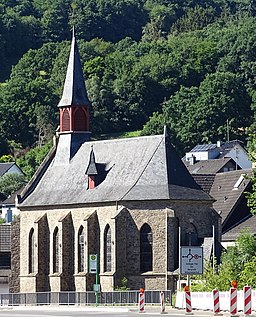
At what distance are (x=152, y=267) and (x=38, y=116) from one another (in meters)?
91.3

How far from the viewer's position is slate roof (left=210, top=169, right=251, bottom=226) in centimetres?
10594

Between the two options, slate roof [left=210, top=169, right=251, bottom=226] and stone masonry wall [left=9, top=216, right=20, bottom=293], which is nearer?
slate roof [left=210, top=169, right=251, bottom=226]

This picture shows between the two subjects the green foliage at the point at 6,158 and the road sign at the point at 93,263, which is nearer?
the road sign at the point at 93,263

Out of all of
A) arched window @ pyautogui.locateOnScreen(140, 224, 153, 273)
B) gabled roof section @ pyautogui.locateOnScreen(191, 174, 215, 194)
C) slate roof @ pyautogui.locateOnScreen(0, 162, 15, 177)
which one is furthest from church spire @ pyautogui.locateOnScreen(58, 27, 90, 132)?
slate roof @ pyautogui.locateOnScreen(0, 162, 15, 177)

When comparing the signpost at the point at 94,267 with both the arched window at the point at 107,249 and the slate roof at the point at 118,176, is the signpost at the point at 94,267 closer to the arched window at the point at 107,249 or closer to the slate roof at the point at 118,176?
the arched window at the point at 107,249

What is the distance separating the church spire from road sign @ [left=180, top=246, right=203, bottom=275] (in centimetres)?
3479

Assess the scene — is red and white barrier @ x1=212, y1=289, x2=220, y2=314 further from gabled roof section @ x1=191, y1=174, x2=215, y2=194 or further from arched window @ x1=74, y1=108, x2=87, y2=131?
gabled roof section @ x1=191, y1=174, x2=215, y2=194

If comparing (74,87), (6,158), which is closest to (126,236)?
(74,87)

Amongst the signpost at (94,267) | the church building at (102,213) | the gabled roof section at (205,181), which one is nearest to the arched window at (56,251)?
the church building at (102,213)

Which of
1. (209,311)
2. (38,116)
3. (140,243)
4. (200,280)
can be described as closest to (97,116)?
(38,116)

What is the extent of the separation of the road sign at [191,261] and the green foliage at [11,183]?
9098 centimetres

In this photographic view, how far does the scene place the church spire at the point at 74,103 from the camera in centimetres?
10862

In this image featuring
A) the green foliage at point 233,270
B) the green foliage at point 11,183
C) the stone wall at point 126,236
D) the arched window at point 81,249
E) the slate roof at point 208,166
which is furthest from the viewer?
the green foliage at point 11,183

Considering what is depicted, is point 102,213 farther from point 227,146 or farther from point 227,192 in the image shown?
point 227,146
